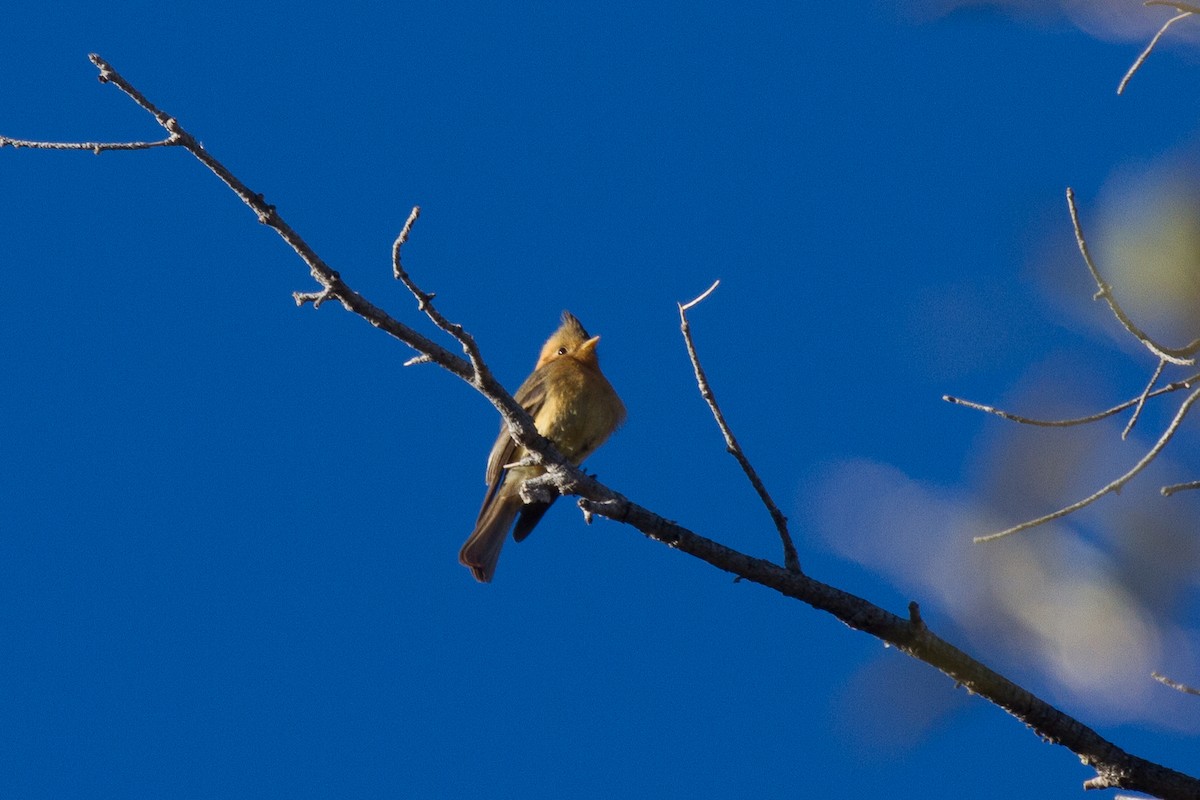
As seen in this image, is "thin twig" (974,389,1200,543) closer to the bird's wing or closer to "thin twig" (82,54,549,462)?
"thin twig" (82,54,549,462)

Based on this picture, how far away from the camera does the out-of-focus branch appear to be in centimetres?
361

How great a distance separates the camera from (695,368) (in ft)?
12.5

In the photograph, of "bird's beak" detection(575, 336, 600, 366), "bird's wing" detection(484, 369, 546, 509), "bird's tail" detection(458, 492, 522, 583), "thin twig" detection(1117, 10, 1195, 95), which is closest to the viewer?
"thin twig" detection(1117, 10, 1195, 95)

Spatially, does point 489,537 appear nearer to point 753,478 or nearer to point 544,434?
point 544,434

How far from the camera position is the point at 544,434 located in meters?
7.97

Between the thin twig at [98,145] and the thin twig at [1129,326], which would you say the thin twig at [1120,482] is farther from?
the thin twig at [98,145]

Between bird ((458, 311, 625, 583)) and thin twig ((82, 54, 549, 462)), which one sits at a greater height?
bird ((458, 311, 625, 583))

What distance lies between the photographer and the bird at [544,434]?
25.0 ft

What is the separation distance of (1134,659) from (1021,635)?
328 millimetres

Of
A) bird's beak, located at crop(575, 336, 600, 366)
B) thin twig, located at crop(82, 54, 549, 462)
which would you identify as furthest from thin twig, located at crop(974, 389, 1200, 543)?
bird's beak, located at crop(575, 336, 600, 366)

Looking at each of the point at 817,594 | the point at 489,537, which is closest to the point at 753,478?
the point at 817,594

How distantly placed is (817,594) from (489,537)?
3.96 m

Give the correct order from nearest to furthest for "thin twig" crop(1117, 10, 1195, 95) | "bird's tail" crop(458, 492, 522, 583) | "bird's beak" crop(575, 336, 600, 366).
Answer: "thin twig" crop(1117, 10, 1195, 95)
"bird's tail" crop(458, 492, 522, 583)
"bird's beak" crop(575, 336, 600, 366)

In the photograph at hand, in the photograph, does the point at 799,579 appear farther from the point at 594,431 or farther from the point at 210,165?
the point at 594,431
